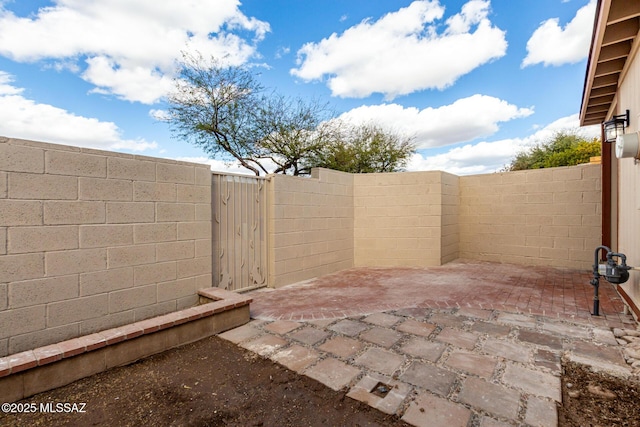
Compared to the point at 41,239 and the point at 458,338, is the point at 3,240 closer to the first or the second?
the point at 41,239

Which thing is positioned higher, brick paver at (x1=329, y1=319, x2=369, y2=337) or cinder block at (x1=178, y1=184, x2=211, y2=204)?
cinder block at (x1=178, y1=184, x2=211, y2=204)

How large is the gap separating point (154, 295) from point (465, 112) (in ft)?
50.3

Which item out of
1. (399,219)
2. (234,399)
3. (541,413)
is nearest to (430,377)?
(541,413)

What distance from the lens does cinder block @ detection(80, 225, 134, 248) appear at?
2.58m

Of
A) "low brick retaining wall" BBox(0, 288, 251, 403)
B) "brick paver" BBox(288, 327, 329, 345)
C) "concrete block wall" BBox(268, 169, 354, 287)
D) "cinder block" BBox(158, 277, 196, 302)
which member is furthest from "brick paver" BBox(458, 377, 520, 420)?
"concrete block wall" BBox(268, 169, 354, 287)

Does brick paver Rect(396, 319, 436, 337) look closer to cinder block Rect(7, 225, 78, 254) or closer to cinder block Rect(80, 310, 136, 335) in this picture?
cinder block Rect(80, 310, 136, 335)

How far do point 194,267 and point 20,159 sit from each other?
5.95ft

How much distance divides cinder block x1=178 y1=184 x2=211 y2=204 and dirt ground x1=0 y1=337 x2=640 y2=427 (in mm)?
1749

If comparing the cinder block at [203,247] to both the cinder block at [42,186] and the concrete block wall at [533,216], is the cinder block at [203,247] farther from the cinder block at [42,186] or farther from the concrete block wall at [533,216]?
the concrete block wall at [533,216]

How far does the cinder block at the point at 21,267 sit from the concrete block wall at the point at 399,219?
522cm

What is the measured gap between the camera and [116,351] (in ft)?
7.32

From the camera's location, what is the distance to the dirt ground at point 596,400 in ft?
5.22

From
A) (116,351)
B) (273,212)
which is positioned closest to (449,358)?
(116,351)

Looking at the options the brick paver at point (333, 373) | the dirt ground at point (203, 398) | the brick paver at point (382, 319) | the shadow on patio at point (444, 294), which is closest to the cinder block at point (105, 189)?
the dirt ground at point (203, 398)
